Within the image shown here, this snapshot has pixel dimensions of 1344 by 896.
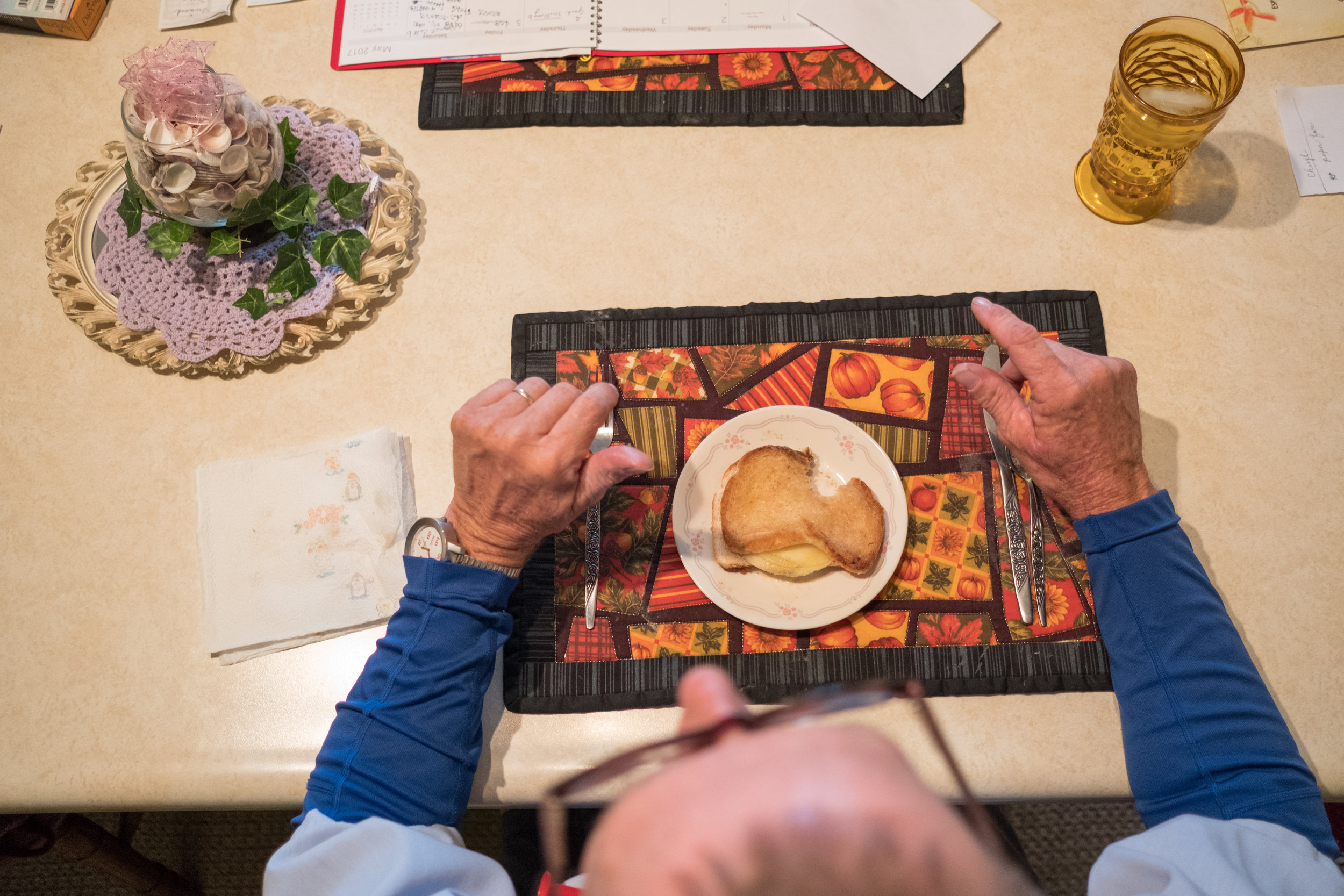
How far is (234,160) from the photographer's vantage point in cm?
94

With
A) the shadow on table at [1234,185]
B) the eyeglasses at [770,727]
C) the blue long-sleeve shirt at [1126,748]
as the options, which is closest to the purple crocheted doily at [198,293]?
the blue long-sleeve shirt at [1126,748]

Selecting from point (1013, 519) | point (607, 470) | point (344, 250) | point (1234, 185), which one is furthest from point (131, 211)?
point (1234, 185)

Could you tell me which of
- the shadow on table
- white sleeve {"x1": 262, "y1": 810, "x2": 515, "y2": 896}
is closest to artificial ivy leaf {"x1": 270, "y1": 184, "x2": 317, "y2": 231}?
white sleeve {"x1": 262, "y1": 810, "x2": 515, "y2": 896}

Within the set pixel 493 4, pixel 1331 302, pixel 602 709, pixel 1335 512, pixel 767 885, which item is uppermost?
pixel 493 4

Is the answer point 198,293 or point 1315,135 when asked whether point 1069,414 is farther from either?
point 198,293

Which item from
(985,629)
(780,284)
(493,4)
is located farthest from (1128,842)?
(493,4)

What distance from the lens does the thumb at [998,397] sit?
89 centimetres

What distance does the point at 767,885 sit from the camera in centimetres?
35

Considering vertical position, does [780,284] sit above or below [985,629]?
above

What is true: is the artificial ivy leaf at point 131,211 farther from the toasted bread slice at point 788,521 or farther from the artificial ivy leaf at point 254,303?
the toasted bread slice at point 788,521

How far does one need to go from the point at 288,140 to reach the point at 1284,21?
1468 millimetres

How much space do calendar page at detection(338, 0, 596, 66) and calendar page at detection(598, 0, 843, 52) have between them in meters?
0.04

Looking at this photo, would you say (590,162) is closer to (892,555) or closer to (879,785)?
(892,555)

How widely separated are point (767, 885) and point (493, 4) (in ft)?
4.19
